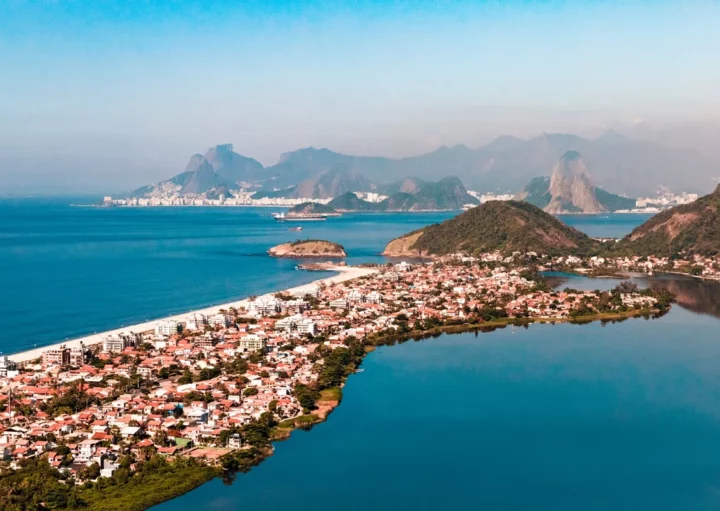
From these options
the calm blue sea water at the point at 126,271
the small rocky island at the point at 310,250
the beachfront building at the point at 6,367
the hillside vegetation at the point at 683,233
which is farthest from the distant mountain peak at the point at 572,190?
the beachfront building at the point at 6,367

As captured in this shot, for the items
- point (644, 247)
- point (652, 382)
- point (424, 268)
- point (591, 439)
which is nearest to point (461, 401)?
point (591, 439)

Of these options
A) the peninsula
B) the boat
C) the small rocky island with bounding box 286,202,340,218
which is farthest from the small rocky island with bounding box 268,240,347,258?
the small rocky island with bounding box 286,202,340,218

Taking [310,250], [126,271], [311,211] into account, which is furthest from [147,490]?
[311,211]

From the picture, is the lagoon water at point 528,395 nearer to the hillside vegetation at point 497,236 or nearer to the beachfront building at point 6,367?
the beachfront building at point 6,367

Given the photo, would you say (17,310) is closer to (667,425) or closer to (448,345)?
(448,345)

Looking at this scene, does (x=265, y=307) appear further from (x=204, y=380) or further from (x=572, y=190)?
(x=572, y=190)

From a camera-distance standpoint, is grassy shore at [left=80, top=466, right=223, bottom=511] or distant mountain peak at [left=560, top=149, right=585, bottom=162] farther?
distant mountain peak at [left=560, top=149, right=585, bottom=162]

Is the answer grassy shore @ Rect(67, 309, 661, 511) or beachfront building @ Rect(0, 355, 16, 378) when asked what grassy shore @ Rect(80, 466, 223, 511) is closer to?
grassy shore @ Rect(67, 309, 661, 511)
